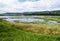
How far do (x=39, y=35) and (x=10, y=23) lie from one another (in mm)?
1522

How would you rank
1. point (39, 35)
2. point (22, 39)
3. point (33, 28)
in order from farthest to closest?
point (33, 28)
point (39, 35)
point (22, 39)

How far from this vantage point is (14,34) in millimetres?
6785

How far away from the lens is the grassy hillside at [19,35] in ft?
21.4

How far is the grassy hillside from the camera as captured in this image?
21.4 ft

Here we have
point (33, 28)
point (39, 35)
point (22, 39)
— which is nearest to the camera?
point (22, 39)

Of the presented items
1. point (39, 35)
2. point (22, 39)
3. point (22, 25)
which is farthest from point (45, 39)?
point (22, 25)

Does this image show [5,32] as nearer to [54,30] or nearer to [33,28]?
[33,28]

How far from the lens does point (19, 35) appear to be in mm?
6723

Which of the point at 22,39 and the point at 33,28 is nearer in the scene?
the point at 22,39

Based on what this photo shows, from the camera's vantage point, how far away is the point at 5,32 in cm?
697

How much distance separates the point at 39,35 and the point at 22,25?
1142mm

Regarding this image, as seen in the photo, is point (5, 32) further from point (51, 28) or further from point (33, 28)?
point (51, 28)

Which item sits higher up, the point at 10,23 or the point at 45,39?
the point at 10,23

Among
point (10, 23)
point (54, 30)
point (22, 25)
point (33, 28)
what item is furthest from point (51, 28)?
point (10, 23)
